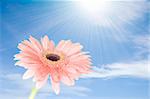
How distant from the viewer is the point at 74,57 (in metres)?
0.53

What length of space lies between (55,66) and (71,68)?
0.02m

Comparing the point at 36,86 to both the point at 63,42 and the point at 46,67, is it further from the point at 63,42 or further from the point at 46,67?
the point at 63,42

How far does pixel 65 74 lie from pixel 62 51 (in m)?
0.07

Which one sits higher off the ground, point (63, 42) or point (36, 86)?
point (63, 42)

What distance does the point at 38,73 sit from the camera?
0.46 m

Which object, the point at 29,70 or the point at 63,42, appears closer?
the point at 29,70

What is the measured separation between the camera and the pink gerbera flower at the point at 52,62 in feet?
1.52

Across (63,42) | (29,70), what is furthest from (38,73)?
(63,42)

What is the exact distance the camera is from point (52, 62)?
49 cm

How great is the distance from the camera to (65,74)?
48 cm

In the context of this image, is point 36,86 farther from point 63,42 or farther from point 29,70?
point 63,42

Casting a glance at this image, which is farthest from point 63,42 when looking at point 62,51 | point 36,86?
point 36,86

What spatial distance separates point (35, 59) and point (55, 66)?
3cm

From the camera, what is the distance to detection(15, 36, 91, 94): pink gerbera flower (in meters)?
0.46
